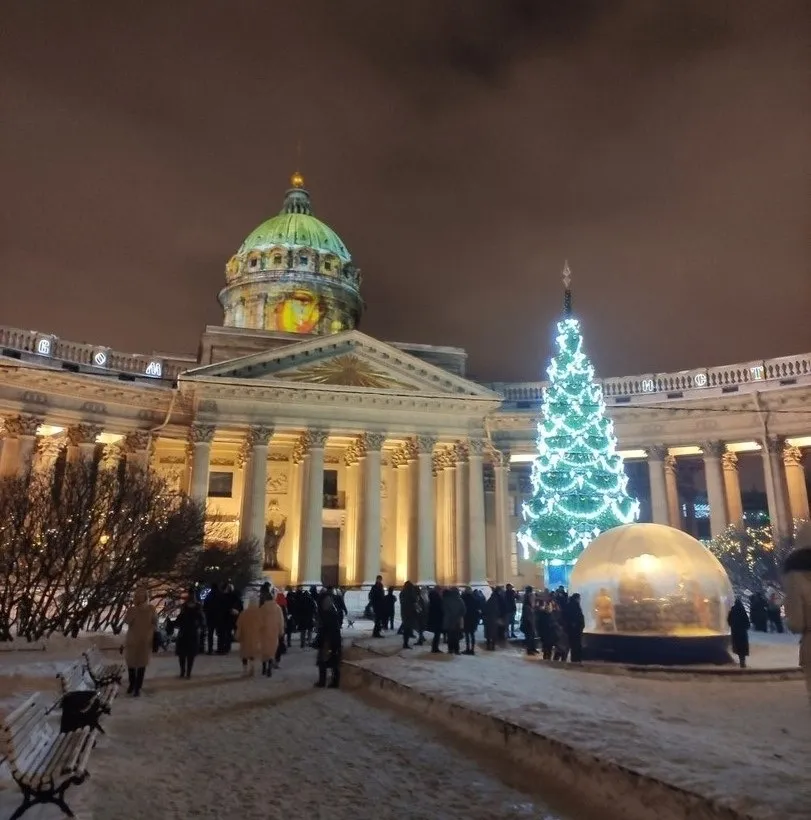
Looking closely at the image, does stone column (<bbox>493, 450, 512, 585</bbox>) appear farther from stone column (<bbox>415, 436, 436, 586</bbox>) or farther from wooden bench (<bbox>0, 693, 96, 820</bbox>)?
wooden bench (<bbox>0, 693, 96, 820</bbox>)

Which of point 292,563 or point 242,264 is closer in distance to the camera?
point 292,563

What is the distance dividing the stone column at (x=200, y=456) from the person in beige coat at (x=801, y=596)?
30.4m

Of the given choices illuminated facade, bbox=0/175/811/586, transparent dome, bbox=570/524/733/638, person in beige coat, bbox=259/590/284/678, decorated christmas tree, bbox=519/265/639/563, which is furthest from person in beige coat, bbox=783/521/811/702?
illuminated facade, bbox=0/175/811/586

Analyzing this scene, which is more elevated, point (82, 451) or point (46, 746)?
point (82, 451)

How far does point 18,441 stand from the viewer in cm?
3266

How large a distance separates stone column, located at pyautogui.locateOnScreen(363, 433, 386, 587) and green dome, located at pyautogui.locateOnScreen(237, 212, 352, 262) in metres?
29.6

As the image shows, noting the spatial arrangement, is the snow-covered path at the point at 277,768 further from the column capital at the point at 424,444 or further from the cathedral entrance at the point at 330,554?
the cathedral entrance at the point at 330,554

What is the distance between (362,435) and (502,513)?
9.58 metres

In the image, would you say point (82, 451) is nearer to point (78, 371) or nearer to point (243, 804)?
point (78, 371)

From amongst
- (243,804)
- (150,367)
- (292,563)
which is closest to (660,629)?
(243,804)

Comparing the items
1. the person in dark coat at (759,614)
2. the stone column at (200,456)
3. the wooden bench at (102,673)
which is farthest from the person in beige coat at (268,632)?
the stone column at (200,456)

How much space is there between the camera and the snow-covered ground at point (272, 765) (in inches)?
239

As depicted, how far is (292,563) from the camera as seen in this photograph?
122ft

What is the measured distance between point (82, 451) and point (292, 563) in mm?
11743
